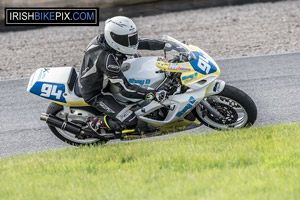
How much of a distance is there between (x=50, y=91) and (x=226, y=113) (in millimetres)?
2338

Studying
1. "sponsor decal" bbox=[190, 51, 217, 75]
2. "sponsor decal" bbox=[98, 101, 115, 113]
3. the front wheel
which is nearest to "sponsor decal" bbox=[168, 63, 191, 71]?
"sponsor decal" bbox=[190, 51, 217, 75]

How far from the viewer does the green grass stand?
171 inches

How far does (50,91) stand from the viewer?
6574 millimetres

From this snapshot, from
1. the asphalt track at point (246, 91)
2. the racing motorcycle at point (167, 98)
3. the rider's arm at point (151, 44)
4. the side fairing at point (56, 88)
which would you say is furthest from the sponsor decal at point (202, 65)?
the side fairing at point (56, 88)

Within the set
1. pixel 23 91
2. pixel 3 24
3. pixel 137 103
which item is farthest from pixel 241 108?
pixel 3 24

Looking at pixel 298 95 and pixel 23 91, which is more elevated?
pixel 298 95

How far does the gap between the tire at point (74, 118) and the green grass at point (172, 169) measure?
1.35 feet

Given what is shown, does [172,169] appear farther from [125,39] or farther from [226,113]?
A: [125,39]

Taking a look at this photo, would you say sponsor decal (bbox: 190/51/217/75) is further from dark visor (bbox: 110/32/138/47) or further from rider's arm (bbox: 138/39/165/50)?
dark visor (bbox: 110/32/138/47)

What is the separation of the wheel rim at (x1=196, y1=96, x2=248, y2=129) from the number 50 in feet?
6.09

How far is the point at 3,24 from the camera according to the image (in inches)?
547

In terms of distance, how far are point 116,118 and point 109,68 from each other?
0.80 m

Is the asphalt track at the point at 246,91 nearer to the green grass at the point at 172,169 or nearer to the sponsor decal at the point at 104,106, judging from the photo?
the green grass at the point at 172,169

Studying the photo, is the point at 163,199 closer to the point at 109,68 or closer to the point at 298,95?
the point at 109,68
